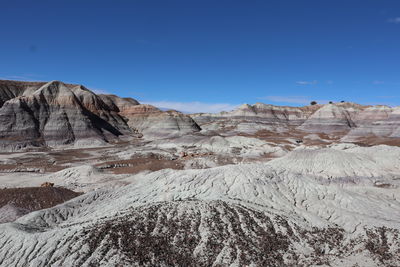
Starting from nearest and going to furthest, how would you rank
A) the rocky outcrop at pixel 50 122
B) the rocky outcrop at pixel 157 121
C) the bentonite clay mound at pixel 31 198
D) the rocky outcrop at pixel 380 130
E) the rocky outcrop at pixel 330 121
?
the bentonite clay mound at pixel 31 198 < the rocky outcrop at pixel 50 122 < the rocky outcrop at pixel 380 130 < the rocky outcrop at pixel 157 121 < the rocky outcrop at pixel 330 121

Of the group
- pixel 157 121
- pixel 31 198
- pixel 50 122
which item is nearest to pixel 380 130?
pixel 157 121

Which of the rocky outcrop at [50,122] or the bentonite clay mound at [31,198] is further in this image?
the rocky outcrop at [50,122]

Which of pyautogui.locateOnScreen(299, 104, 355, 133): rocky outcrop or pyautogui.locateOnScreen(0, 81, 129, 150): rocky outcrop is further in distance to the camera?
pyautogui.locateOnScreen(299, 104, 355, 133): rocky outcrop

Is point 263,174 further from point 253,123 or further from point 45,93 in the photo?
point 253,123

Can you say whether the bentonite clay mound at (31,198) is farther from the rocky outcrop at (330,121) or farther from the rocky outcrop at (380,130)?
the rocky outcrop at (330,121)

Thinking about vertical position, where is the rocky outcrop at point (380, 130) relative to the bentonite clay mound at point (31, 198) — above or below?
above

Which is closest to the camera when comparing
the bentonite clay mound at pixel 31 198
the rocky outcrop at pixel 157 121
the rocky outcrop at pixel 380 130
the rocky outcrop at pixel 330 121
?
the bentonite clay mound at pixel 31 198

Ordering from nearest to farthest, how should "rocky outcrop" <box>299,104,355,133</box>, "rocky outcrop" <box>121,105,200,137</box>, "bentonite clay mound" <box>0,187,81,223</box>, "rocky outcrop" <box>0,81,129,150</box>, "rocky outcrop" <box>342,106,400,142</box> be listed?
"bentonite clay mound" <box>0,187,81,223</box>, "rocky outcrop" <box>0,81,129,150</box>, "rocky outcrop" <box>342,106,400,142</box>, "rocky outcrop" <box>121,105,200,137</box>, "rocky outcrop" <box>299,104,355,133</box>

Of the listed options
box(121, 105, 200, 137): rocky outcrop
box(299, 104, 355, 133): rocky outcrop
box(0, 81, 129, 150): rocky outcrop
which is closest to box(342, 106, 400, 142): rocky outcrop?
box(299, 104, 355, 133): rocky outcrop

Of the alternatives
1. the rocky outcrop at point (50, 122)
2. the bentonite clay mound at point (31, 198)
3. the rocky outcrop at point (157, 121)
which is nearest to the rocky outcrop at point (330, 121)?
the rocky outcrop at point (157, 121)

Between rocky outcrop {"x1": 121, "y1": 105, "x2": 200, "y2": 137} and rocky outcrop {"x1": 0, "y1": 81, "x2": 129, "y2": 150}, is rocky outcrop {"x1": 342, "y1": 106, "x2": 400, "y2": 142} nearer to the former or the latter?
rocky outcrop {"x1": 121, "y1": 105, "x2": 200, "y2": 137}

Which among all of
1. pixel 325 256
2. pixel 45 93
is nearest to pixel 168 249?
pixel 325 256
